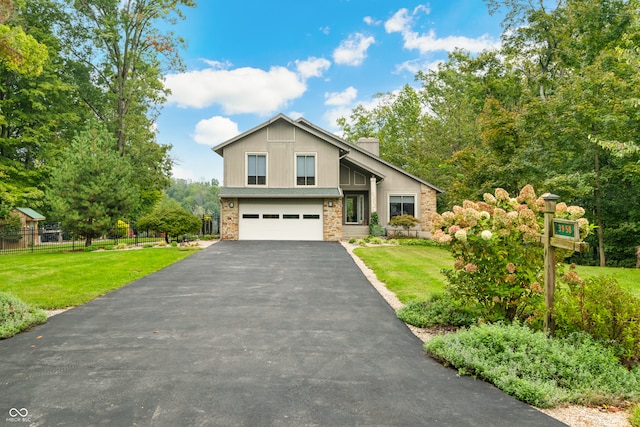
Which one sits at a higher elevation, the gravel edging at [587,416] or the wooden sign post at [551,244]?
the wooden sign post at [551,244]

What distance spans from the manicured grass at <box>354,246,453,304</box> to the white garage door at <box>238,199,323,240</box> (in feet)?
17.5

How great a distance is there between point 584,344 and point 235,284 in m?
6.98

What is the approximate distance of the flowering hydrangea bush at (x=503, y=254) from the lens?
4.79 meters

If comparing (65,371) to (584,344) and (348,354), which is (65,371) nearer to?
(348,354)

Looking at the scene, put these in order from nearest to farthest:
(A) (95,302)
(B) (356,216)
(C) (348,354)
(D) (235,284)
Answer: (C) (348,354) → (A) (95,302) → (D) (235,284) → (B) (356,216)

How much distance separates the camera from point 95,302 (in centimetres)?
711

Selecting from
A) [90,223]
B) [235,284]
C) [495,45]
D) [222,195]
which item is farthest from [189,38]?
[235,284]

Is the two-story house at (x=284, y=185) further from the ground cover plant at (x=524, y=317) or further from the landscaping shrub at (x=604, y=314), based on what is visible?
the landscaping shrub at (x=604, y=314)

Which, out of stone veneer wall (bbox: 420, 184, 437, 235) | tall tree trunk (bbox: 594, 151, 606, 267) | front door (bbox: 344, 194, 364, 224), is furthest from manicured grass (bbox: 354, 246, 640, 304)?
front door (bbox: 344, 194, 364, 224)

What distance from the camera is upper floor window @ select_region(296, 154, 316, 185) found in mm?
20766

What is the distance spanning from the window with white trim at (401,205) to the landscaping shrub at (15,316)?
62.8 feet

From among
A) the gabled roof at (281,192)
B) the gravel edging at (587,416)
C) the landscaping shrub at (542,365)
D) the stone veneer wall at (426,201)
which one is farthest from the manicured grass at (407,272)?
the stone veneer wall at (426,201)

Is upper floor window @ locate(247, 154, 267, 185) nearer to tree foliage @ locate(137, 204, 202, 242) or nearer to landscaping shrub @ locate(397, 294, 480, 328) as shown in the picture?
tree foliage @ locate(137, 204, 202, 242)

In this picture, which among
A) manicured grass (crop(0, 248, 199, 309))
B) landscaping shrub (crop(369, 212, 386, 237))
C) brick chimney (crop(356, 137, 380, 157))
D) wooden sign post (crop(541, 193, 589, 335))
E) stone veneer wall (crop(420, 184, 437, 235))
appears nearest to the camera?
wooden sign post (crop(541, 193, 589, 335))
